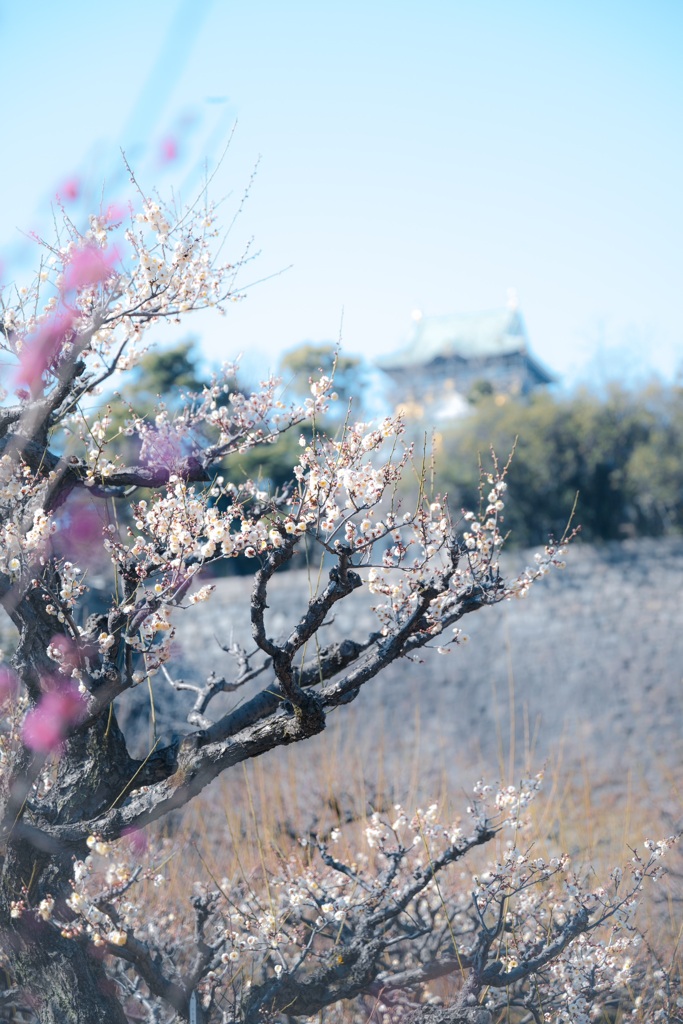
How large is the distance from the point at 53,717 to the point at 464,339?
1743cm

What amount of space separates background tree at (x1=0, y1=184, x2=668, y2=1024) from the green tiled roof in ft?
53.7

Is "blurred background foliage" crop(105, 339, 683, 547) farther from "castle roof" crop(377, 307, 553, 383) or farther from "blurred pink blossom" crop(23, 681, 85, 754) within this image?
"castle roof" crop(377, 307, 553, 383)

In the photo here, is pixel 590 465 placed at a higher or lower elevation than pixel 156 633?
lower

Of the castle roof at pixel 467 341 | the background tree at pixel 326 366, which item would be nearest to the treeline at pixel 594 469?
the background tree at pixel 326 366

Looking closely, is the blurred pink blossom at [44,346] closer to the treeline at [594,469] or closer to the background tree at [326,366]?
the treeline at [594,469]

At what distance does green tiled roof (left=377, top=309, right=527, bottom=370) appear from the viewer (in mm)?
18969

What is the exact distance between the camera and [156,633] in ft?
8.86

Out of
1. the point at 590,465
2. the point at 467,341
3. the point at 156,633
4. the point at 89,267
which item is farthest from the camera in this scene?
the point at 467,341

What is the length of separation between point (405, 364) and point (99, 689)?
17192 mm

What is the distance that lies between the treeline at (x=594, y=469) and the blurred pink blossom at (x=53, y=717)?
7.48m

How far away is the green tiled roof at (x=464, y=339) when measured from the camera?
18969 millimetres

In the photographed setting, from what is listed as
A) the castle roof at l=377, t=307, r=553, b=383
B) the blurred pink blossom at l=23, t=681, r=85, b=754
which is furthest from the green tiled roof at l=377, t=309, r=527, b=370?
Result: the blurred pink blossom at l=23, t=681, r=85, b=754

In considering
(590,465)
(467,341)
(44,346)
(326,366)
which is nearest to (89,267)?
(44,346)

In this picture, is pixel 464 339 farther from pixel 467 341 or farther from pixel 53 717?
pixel 53 717
